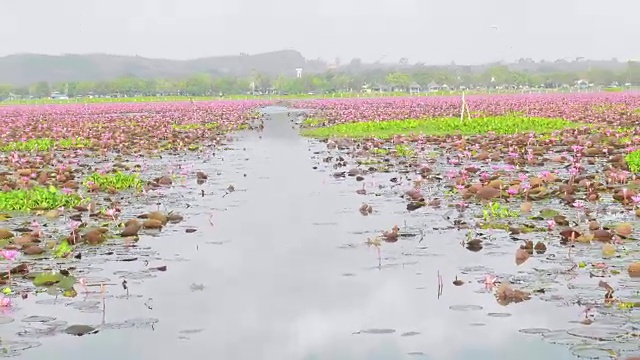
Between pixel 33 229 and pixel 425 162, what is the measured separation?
9.69 meters

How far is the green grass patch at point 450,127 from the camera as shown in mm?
25125

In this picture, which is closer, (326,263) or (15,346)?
(15,346)

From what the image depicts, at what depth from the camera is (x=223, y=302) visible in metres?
6.48

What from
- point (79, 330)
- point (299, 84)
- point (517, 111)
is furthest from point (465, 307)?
point (299, 84)

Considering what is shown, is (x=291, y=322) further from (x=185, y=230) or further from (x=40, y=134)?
(x=40, y=134)

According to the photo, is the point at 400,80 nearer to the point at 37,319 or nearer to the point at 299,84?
the point at 299,84

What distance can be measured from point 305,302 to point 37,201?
6756 mm

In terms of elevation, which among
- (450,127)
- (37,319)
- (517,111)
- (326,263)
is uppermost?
(37,319)

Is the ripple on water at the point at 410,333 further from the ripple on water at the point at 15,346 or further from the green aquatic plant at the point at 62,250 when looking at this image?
the green aquatic plant at the point at 62,250

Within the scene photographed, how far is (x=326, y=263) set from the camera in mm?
7871

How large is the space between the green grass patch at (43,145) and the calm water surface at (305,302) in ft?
47.7

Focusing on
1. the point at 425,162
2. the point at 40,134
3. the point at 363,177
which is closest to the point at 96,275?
the point at 363,177

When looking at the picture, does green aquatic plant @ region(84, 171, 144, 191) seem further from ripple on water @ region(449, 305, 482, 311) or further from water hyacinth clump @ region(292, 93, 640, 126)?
water hyacinth clump @ region(292, 93, 640, 126)

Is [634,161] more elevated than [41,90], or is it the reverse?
[634,161]
